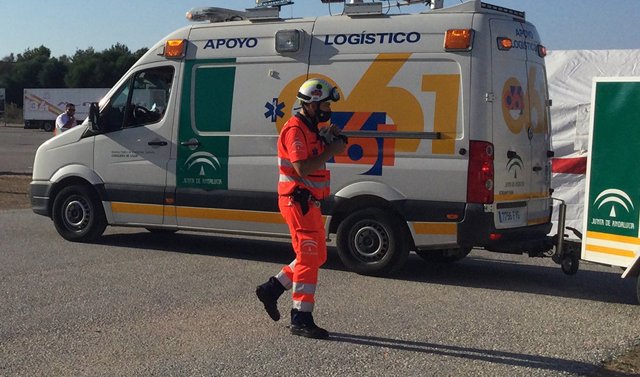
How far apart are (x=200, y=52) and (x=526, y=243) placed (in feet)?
14.1

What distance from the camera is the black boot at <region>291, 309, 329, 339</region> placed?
6154 mm

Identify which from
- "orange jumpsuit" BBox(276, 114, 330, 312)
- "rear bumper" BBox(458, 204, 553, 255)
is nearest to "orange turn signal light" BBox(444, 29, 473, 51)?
"rear bumper" BBox(458, 204, 553, 255)

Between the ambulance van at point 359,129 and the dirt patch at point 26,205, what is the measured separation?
A: 2510 millimetres

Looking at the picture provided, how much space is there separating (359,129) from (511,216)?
180 cm

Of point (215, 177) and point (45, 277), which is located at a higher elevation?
point (215, 177)

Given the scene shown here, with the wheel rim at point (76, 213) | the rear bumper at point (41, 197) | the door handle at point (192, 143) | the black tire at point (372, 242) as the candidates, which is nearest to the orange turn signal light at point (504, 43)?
the black tire at point (372, 242)

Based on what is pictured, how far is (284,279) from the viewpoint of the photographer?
641 centimetres

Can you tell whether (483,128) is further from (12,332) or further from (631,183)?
(12,332)

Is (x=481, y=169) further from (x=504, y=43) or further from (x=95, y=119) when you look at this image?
(x=95, y=119)

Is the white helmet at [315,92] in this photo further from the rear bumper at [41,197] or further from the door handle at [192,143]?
the rear bumper at [41,197]

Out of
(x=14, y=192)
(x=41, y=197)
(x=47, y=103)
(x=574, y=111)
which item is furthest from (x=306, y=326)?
(x=47, y=103)

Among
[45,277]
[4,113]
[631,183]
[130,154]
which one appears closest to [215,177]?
[130,154]

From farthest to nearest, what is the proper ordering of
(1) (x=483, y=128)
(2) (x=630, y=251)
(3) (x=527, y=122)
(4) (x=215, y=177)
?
1. (4) (x=215, y=177)
2. (3) (x=527, y=122)
3. (1) (x=483, y=128)
4. (2) (x=630, y=251)

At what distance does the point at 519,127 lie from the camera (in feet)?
28.4
